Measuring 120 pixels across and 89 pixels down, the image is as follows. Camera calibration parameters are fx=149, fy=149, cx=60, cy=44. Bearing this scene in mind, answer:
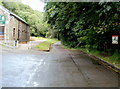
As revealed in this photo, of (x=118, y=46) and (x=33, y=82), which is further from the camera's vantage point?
(x=118, y=46)

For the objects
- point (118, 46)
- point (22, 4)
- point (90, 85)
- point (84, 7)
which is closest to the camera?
point (90, 85)

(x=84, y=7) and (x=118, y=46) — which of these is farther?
(x=118, y=46)

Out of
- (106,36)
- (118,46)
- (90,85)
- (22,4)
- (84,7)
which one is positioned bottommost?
(90,85)

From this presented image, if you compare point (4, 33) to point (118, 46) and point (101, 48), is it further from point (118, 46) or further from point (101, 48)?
point (118, 46)

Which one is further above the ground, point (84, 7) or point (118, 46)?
point (84, 7)

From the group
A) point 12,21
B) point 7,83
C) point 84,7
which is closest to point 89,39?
point 84,7

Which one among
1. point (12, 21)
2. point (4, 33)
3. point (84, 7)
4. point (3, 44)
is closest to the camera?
point (84, 7)

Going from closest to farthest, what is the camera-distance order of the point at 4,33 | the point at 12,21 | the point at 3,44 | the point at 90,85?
the point at 90,85, the point at 3,44, the point at 4,33, the point at 12,21

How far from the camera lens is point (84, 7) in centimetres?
1022

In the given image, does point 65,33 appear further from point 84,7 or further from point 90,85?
point 90,85

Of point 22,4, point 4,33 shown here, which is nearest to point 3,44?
point 4,33

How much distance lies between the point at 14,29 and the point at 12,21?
2.06 metres

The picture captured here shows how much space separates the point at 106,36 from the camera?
14.0m

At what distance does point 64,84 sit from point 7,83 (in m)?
2.08
